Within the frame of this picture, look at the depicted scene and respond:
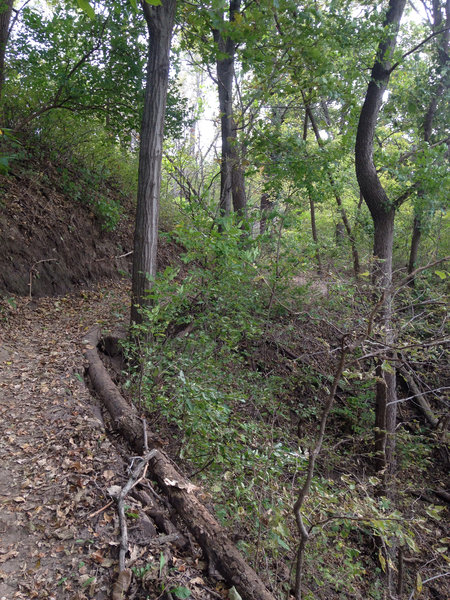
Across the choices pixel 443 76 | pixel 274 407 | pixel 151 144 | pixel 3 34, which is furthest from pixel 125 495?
pixel 443 76

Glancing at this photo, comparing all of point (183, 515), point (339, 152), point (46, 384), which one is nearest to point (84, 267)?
point (46, 384)

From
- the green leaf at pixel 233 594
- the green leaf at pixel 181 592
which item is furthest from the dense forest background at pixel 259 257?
the green leaf at pixel 181 592

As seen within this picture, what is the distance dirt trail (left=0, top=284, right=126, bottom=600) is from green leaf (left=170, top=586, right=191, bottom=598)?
15.1 inches

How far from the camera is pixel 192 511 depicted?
2.92 meters

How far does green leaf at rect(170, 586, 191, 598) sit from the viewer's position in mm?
2297

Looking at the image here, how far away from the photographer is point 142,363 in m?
4.42

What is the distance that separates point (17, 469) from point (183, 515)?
1424 millimetres

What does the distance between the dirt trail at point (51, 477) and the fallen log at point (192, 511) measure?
22cm

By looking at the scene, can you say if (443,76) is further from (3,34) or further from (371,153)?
(3,34)

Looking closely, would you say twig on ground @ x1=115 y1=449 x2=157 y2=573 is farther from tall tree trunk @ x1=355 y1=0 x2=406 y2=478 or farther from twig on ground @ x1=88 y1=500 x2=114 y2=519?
tall tree trunk @ x1=355 y1=0 x2=406 y2=478

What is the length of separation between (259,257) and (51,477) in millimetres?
4943

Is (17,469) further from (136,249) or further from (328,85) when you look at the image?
(328,85)

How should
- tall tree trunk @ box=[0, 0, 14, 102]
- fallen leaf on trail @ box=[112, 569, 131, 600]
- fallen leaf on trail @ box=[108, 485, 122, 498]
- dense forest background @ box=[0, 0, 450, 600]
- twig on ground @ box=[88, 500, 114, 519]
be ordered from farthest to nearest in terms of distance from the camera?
tall tree trunk @ box=[0, 0, 14, 102]
dense forest background @ box=[0, 0, 450, 600]
fallen leaf on trail @ box=[108, 485, 122, 498]
twig on ground @ box=[88, 500, 114, 519]
fallen leaf on trail @ box=[112, 569, 131, 600]

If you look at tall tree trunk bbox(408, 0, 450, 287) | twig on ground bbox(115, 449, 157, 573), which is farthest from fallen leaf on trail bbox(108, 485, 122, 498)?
tall tree trunk bbox(408, 0, 450, 287)
